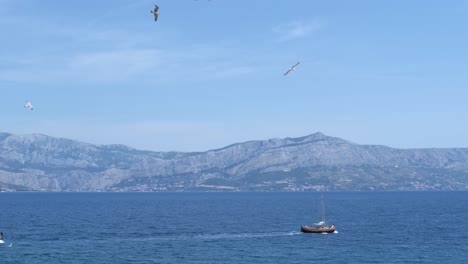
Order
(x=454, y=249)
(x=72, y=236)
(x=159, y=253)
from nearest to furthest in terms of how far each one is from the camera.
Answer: (x=159, y=253)
(x=454, y=249)
(x=72, y=236)

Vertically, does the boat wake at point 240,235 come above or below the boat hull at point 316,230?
below

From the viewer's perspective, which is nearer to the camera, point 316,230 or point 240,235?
point 240,235

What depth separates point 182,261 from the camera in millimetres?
123750

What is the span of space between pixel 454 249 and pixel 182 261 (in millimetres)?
65219

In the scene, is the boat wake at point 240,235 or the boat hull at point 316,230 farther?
the boat hull at point 316,230

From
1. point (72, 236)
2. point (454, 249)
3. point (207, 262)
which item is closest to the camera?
point (207, 262)

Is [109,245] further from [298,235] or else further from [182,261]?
[298,235]

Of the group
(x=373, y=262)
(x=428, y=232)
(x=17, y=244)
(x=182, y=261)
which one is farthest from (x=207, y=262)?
(x=428, y=232)

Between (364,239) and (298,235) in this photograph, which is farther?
(298,235)

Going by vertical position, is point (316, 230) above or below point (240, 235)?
above

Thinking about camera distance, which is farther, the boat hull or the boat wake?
the boat hull

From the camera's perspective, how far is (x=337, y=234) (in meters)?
181

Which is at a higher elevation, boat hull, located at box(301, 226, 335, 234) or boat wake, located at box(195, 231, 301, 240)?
boat hull, located at box(301, 226, 335, 234)

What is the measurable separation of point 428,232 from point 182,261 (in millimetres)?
91057
